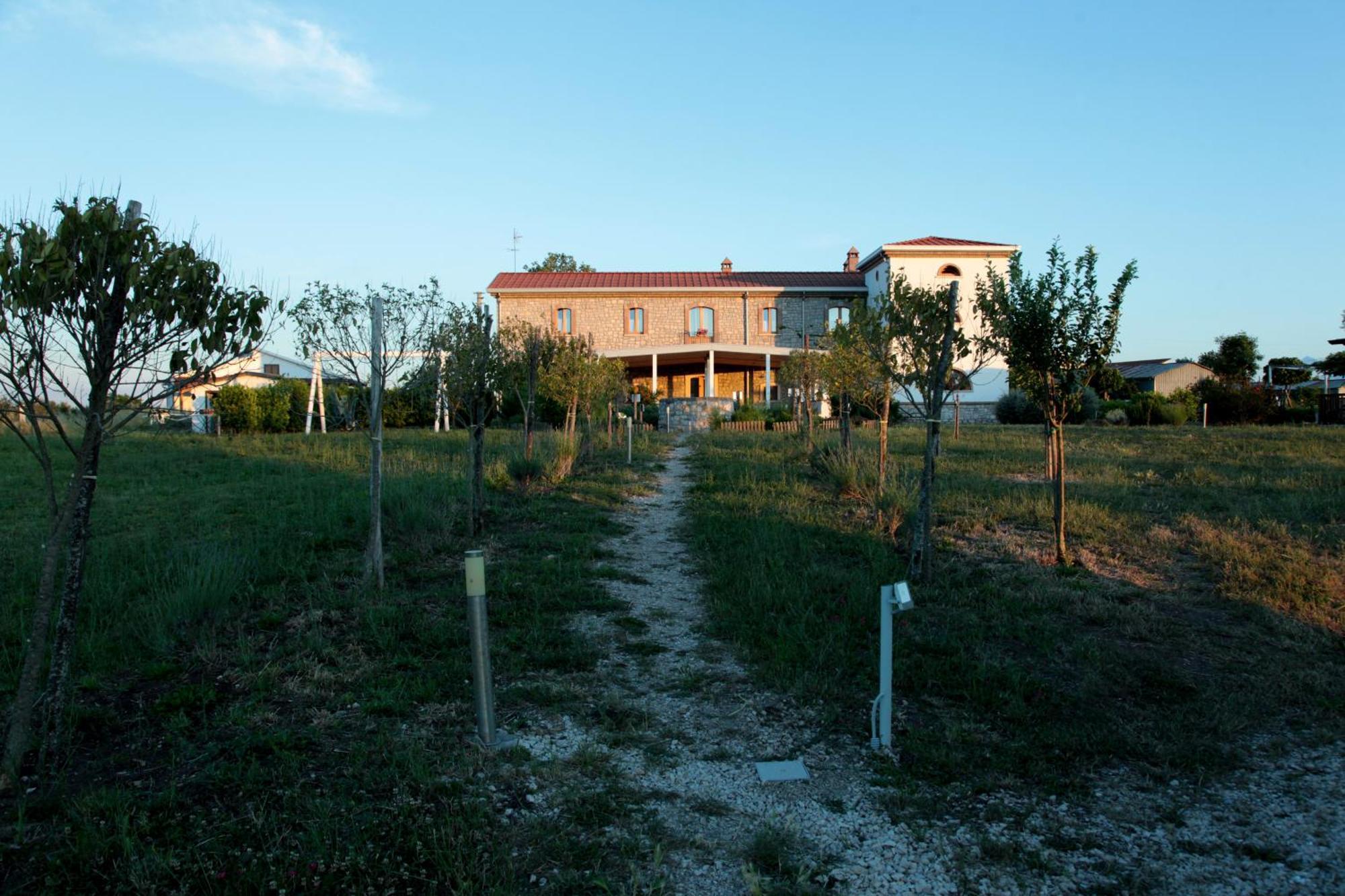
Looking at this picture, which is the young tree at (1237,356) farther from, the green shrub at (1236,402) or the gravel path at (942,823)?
the gravel path at (942,823)

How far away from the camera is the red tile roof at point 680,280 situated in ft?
135

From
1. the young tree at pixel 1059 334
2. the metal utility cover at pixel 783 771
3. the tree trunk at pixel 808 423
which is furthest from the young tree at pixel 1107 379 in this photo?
the tree trunk at pixel 808 423

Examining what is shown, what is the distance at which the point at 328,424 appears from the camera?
2817cm

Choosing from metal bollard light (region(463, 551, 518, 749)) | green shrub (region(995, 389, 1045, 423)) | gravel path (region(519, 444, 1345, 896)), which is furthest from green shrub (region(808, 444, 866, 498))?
green shrub (region(995, 389, 1045, 423))

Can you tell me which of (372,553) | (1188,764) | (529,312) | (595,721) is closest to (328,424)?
(529,312)

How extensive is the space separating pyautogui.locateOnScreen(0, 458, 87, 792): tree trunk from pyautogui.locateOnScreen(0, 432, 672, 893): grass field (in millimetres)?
238

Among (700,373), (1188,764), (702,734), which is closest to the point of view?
(1188,764)

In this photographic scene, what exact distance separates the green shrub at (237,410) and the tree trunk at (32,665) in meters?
24.1

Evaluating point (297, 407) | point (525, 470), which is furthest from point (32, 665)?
point (297, 407)

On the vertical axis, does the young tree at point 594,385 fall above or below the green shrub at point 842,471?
above

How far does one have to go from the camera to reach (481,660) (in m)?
4.40

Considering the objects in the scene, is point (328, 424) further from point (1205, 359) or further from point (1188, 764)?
point (1205, 359)

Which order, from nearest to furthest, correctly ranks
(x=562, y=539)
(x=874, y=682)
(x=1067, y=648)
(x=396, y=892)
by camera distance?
(x=396, y=892)
(x=874, y=682)
(x=1067, y=648)
(x=562, y=539)

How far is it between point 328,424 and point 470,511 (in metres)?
20.9
